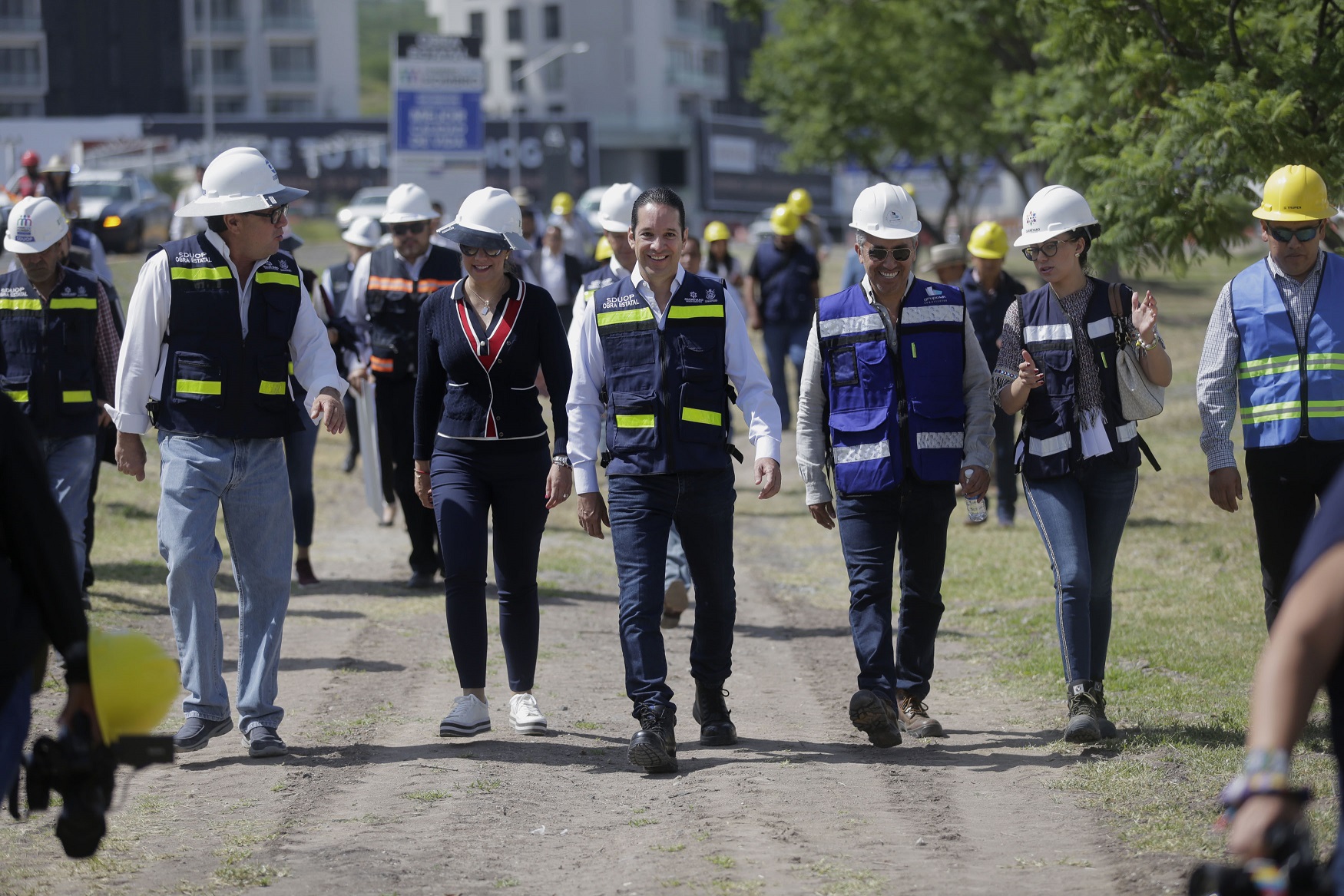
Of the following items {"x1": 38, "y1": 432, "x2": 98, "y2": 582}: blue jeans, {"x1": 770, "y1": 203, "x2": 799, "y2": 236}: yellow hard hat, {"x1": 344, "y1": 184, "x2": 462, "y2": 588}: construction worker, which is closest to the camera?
{"x1": 38, "y1": 432, "x2": 98, "y2": 582}: blue jeans

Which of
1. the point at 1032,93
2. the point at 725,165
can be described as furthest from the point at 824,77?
the point at 725,165

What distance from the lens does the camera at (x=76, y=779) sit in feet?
11.3

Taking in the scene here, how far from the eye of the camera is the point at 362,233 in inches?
495

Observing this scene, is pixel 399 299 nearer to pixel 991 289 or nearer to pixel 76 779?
pixel 991 289

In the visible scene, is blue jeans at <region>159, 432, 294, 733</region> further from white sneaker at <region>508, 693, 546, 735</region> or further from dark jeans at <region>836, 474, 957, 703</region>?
dark jeans at <region>836, 474, 957, 703</region>

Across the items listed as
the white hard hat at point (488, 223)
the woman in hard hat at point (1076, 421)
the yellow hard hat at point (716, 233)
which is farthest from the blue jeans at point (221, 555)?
the yellow hard hat at point (716, 233)

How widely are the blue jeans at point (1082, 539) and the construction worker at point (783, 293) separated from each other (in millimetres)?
9465

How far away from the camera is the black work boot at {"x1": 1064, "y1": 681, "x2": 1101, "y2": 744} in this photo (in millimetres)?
6512

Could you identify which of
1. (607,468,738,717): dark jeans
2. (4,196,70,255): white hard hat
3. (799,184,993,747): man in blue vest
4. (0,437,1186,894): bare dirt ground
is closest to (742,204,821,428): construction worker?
(0,437,1186,894): bare dirt ground

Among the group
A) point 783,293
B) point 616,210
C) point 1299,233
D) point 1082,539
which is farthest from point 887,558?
point 783,293

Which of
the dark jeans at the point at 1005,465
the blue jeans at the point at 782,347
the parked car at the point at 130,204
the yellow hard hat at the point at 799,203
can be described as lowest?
the dark jeans at the point at 1005,465

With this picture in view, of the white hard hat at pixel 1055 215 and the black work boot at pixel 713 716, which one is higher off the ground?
the white hard hat at pixel 1055 215

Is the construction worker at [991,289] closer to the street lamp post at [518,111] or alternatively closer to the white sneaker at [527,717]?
the white sneaker at [527,717]

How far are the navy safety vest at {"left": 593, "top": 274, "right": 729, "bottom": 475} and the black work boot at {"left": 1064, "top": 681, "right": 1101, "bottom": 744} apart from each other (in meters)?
1.71
